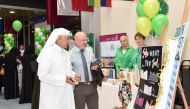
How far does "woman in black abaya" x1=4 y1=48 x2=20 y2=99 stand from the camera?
834cm

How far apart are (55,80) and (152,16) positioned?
6.17ft

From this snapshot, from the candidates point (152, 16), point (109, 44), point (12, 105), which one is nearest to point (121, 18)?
point (109, 44)

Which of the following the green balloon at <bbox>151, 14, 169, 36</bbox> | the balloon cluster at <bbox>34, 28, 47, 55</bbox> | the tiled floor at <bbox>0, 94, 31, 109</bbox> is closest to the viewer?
the green balloon at <bbox>151, 14, 169, 36</bbox>

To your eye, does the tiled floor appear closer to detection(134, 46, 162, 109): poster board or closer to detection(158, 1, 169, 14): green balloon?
detection(158, 1, 169, 14): green balloon

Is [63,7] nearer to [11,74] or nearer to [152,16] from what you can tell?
[11,74]

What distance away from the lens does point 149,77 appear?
131 inches

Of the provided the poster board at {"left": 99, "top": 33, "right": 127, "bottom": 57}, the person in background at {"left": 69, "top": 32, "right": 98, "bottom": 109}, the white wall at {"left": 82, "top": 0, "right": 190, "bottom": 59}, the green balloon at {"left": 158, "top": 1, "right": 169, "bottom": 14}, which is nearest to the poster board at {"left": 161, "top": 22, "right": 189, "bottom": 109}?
the person in background at {"left": 69, "top": 32, "right": 98, "bottom": 109}

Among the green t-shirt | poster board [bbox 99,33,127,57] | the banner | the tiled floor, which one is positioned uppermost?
the banner

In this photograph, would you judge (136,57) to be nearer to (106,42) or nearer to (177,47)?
(177,47)

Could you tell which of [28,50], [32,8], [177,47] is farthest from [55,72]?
[32,8]

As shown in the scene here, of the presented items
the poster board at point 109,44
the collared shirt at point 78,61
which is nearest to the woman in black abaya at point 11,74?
the poster board at point 109,44

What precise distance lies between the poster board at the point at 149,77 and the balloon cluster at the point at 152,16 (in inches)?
36.3

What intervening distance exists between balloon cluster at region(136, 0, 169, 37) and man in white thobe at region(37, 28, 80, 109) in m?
1.39

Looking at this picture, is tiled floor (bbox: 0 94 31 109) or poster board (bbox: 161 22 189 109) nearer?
poster board (bbox: 161 22 189 109)
